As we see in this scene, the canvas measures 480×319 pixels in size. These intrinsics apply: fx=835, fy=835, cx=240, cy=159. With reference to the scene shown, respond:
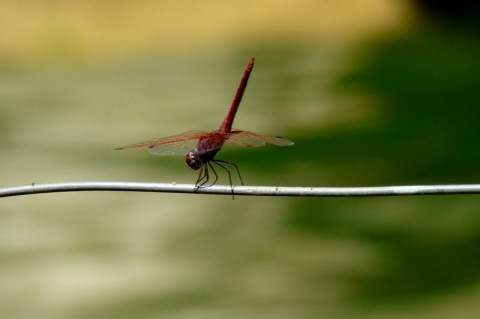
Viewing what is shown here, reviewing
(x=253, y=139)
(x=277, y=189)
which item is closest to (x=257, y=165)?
(x=253, y=139)

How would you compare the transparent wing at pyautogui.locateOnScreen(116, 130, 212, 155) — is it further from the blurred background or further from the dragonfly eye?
the blurred background

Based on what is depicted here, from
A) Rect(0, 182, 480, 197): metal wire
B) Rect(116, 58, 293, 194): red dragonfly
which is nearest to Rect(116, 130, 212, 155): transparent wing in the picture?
Rect(116, 58, 293, 194): red dragonfly

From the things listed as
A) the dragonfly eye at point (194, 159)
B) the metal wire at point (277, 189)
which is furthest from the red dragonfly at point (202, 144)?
the metal wire at point (277, 189)

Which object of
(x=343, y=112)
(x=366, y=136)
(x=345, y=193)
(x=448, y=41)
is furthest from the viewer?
(x=448, y=41)

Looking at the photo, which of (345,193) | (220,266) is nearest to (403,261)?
(220,266)

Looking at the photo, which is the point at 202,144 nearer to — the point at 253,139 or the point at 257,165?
the point at 253,139

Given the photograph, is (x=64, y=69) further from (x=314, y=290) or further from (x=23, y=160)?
(x=314, y=290)
